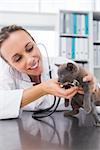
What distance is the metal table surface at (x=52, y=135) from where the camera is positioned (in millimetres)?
563

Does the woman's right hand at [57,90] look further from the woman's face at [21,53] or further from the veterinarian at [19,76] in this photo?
the woman's face at [21,53]

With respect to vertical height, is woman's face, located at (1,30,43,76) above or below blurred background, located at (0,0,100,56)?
below

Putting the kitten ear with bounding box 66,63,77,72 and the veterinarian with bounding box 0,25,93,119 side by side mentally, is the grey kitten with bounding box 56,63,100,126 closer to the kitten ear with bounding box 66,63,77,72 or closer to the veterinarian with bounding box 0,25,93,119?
the kitten ear with bounding box 66,63,77,72

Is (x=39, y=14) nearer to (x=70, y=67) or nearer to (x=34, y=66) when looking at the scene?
(x=34, y=66)

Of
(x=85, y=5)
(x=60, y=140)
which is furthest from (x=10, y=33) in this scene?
(x=85, y=5)

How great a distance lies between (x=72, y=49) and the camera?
272cm

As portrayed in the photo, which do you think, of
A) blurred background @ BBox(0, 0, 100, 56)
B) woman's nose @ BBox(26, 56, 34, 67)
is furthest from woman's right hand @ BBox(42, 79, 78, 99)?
blurred background @ BBox(0, 0, 100, 56)

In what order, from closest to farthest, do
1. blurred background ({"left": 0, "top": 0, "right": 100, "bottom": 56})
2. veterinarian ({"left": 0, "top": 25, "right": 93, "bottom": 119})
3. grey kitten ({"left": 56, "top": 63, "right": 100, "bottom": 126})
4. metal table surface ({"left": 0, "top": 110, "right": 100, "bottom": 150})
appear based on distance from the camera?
metal table surface ({"left": 0, "top": 110, "right": 100, "bottom": 150}) → grey kitten ({"left": 56, "top": 63, "right": 100, "bottom": 126}) → veterinarian ({"left": 0, "top": 25, "right": 93, "bottom": 119}) → blurred background ({"left": 0, "top": 0, "right": 100, "bottom": 56})

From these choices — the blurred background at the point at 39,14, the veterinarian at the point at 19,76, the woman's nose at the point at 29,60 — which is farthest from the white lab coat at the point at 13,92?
the blurred background at the point at 39,14

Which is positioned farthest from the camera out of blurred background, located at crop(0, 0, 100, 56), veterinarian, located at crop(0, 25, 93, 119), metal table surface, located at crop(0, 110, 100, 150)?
blurred background, located at crop(0, 0, 100, 56)

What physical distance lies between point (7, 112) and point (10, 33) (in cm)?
33

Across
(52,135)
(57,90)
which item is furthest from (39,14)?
(52,135)

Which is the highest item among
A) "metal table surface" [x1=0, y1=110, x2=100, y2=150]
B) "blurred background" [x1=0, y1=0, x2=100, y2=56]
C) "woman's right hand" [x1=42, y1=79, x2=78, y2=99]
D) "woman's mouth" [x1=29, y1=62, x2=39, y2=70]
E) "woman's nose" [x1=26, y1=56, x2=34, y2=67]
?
"blurred background" [x1=0, y1=0, x2=100, y2=56]

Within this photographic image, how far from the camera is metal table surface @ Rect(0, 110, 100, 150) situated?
22.2 inches
